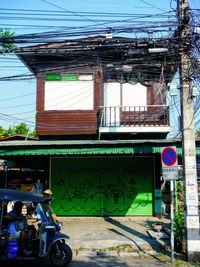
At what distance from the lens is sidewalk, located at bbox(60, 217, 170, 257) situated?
1145 centimetres

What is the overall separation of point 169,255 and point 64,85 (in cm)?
1081

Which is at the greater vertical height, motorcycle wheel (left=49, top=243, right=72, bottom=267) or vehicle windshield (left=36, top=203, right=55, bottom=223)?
A: vehicle windshield (left=36, top=203, right=55, bottom=223)

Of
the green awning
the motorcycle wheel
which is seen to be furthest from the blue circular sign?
the green awning

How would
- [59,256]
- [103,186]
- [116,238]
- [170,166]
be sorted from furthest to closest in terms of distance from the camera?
[103,186] < [116,238] < [170,166] < [59,256]

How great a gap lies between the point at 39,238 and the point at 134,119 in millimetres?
10285

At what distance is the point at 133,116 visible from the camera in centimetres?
1850

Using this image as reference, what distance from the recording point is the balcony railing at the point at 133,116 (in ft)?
59.5

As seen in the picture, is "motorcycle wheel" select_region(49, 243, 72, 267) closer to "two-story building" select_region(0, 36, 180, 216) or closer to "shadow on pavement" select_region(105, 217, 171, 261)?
"shadow on pavement" select_region(105, 217, 171, 261)

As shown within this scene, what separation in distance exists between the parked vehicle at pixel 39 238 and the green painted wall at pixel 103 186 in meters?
8.52

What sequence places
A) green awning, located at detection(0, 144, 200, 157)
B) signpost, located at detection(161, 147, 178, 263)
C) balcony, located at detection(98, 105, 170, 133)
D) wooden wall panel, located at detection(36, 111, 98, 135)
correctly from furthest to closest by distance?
wooden wall panel, located at detection(36, 111, 98, 135), balcony, located at detection(98, 105, 170, 133), green awning, located at detection(0, 144, 200, 157), signpost, located at detection(161, 147, 178, 263)

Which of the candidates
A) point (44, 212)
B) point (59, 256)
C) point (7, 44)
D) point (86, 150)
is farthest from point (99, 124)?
point (59, 256)

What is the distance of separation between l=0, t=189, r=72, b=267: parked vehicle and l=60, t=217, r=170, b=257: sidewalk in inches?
82.3

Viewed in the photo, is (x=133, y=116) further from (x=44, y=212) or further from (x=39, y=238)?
(x=39, y=238)

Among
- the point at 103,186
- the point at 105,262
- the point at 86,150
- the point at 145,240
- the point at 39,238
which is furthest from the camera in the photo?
the point at 103,186
